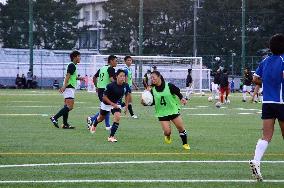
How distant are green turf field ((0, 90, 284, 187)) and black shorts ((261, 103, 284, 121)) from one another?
889mm

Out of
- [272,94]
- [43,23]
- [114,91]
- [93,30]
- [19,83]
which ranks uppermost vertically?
[43,23]

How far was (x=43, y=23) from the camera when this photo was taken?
298 ft

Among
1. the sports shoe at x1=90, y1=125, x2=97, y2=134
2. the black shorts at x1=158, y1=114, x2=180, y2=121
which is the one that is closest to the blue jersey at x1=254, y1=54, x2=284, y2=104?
the black shorts at x1=158, y1=114, x2=180, y2=121

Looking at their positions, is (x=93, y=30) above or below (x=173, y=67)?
above

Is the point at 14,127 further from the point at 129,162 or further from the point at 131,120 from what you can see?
the point at 129,162

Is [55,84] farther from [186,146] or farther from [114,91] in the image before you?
[186,146]

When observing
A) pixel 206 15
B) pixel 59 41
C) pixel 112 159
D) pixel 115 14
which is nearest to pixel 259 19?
pixel 206 15

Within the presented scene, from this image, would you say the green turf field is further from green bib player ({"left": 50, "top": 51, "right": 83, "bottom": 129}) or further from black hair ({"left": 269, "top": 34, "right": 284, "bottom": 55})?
black hair ({"left": 269, "top": 34, "right": 284, "bottom": 55})

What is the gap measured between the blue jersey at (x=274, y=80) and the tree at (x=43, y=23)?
79.4m

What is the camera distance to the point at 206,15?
87062 mm

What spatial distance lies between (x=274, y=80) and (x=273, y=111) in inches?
17.5

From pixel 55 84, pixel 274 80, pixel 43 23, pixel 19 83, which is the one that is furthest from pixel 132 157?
pixel 43 23

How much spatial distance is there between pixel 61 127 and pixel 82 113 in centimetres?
777

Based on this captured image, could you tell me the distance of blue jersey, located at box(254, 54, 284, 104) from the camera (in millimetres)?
11359
